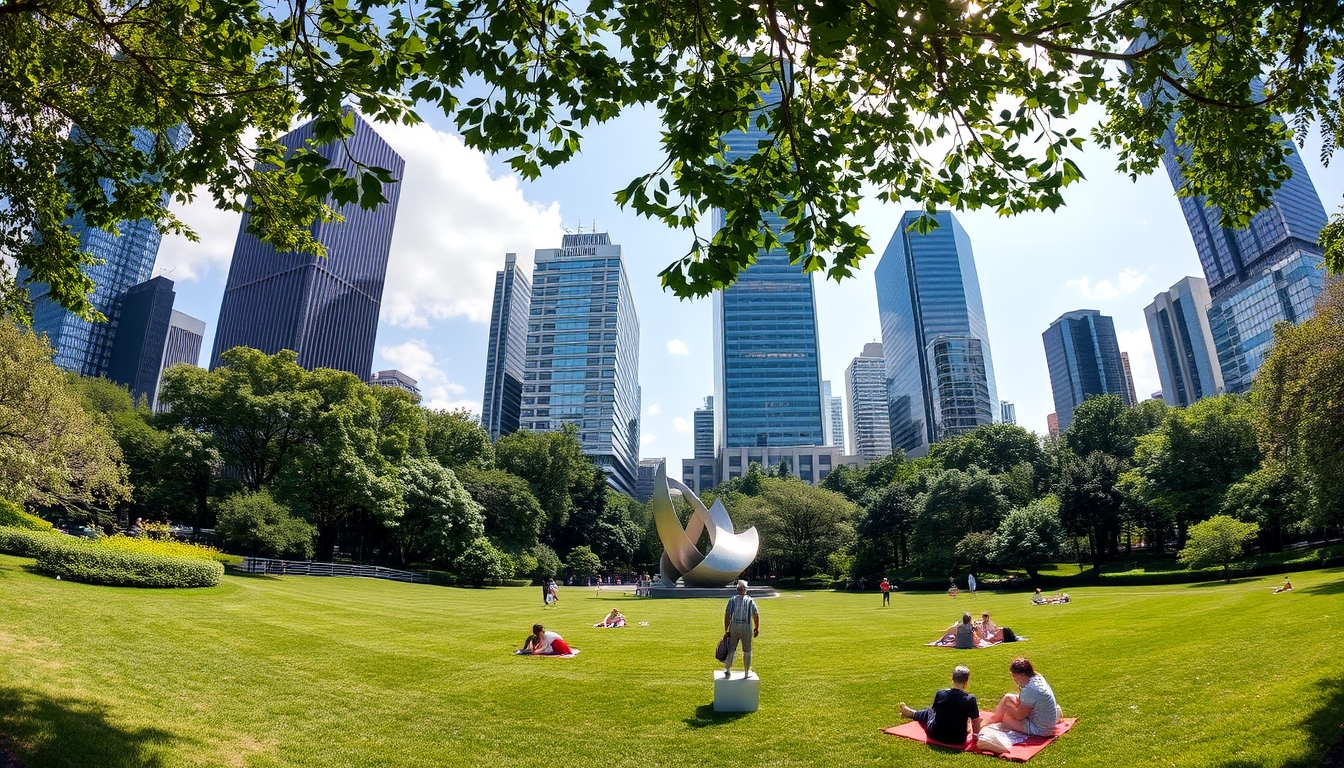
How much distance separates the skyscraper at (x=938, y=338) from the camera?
460 ft

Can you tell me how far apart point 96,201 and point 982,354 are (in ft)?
506

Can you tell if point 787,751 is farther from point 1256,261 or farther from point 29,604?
point 1256,261

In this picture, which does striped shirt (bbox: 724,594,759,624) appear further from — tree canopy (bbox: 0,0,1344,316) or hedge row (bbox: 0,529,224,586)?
hedge row (bbox: 0,529,224,586)

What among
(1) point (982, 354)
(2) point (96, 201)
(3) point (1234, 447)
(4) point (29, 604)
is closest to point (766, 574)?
(3) point (1234, 447)

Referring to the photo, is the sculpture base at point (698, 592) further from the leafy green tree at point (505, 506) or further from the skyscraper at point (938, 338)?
the skyscraper at point (938, 338)

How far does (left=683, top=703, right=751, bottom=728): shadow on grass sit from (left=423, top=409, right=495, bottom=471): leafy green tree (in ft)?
168

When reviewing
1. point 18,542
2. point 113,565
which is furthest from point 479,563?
point 113,565

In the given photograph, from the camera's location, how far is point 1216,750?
5930mm

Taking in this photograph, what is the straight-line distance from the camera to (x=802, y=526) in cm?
5678

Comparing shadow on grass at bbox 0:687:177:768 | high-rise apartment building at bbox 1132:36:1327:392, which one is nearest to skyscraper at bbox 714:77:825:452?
high-rise apartment building at bbox 1132:36:1327:392

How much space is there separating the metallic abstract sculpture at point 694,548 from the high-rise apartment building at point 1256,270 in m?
88.1

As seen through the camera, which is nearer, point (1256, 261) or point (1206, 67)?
point (1206, 67)

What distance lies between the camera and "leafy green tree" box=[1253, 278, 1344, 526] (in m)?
17.8

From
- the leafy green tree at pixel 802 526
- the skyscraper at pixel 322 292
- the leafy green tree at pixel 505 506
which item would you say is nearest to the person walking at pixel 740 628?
the leafy green tree at pixel 505 506
